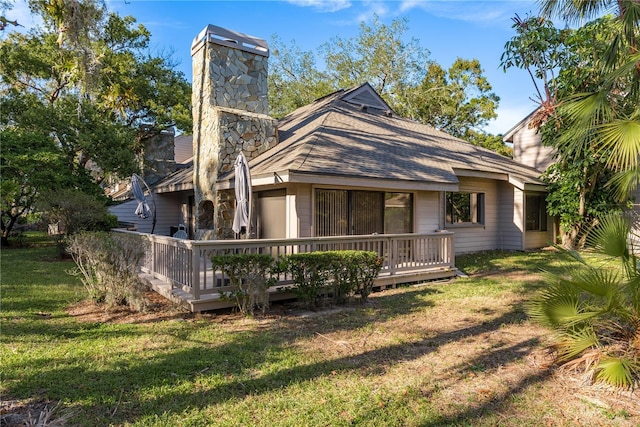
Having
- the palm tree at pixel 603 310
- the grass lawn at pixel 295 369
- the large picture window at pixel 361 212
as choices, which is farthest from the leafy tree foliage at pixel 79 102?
the palm tree at pixel 603 310

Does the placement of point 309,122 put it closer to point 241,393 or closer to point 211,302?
point 211,302

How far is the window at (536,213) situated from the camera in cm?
1467

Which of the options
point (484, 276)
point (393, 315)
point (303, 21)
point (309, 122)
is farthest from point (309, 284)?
point (303, 21)

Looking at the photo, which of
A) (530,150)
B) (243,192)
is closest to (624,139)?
(243,192)

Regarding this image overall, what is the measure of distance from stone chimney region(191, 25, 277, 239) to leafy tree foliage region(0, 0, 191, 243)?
2.51m

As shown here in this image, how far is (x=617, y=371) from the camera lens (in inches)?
150

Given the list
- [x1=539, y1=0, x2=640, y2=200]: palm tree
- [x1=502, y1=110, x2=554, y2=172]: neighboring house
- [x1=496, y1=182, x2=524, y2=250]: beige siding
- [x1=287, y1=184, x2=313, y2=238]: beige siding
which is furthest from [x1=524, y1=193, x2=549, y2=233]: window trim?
[x1=287, y1=184, x2=313, y2=238]: beige siding

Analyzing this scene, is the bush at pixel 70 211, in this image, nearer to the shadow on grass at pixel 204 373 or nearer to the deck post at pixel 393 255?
the shadow on grass at pixel 204 373

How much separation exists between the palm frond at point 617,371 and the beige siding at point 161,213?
15.8 m

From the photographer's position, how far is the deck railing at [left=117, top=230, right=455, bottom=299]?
6.68m

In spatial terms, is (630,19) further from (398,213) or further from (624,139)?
(398,213)

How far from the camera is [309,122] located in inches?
Answer: 547

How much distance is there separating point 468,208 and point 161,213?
13.0 metres

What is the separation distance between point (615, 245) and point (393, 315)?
3.40 metres
